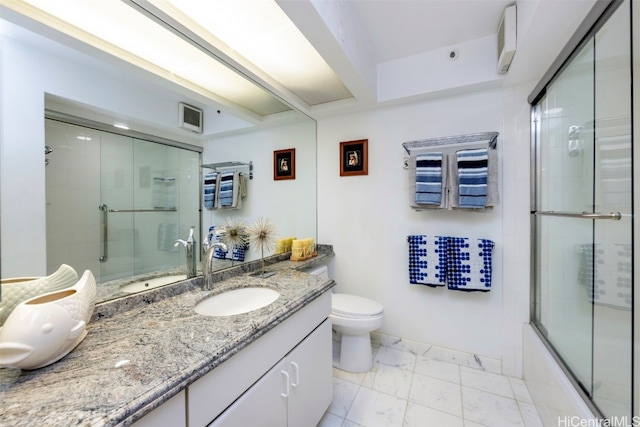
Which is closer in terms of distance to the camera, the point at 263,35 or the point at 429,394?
the point at 263,35

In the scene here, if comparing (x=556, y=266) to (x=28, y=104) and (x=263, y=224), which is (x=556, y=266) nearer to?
(x=263, y=224)

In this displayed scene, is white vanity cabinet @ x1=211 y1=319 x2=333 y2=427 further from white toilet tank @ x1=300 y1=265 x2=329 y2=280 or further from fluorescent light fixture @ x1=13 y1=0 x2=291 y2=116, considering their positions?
fluorescent light fixture @ x1=13 y1=0 x2=291 y2=116

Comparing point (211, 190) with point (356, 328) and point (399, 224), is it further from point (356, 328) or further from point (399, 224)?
point (399, 224)

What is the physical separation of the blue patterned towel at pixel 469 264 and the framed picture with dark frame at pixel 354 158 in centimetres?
91

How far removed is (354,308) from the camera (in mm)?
1839

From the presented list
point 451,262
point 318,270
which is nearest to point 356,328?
point 318,270

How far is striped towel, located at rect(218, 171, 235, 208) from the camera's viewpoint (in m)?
1.55

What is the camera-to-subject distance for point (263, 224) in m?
1.85

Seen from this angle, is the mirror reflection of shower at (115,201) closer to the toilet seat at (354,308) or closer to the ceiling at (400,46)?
the ceiling at (400,46)

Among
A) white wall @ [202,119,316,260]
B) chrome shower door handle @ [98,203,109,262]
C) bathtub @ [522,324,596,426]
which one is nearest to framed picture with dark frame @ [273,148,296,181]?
white wall @ [202,119,316,260]

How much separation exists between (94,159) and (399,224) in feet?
6.27

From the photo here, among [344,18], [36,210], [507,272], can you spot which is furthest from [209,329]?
[507,272]

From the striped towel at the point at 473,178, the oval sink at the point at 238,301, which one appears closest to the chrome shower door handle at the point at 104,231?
the oval sink at the point at 238,301

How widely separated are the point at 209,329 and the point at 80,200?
0.70 meters
